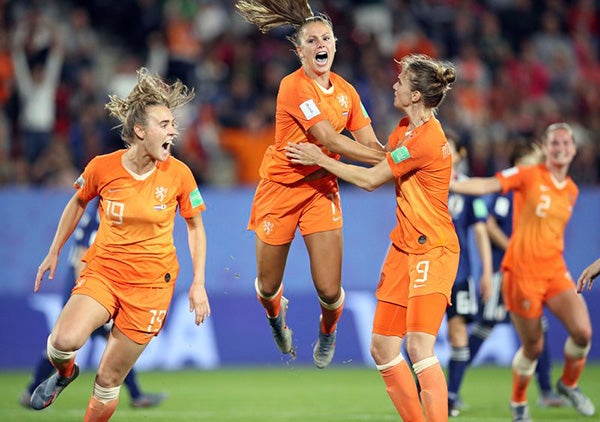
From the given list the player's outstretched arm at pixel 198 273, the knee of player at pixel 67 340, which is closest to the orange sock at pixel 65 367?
the knee of player at pixel 67 340

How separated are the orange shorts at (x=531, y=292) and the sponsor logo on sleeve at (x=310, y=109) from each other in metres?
2.72

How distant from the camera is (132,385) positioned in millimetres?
10375

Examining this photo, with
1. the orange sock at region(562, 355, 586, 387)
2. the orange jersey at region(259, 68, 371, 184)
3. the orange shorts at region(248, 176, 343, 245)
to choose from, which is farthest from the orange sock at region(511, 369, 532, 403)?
the orange jersey at region(259, 68, 371, 184)

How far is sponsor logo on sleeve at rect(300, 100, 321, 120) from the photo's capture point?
789 centimetres

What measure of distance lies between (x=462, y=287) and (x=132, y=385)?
3.33m

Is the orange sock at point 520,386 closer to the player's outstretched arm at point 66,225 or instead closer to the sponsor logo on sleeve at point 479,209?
the sponsor logo on sleeve at point 479,209

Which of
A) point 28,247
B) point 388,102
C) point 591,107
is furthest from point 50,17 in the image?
point 591,107

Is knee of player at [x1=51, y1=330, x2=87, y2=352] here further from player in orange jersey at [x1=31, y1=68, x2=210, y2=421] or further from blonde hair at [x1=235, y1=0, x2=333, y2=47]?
blonde hair at [x1=235, y1=0, x2=333, y2=47]

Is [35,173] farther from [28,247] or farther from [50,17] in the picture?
[50,17]

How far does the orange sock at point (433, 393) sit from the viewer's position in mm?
7129

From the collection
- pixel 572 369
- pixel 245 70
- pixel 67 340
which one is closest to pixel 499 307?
→ pixel 572 369

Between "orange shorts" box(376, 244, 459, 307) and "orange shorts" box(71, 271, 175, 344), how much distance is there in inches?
63.7

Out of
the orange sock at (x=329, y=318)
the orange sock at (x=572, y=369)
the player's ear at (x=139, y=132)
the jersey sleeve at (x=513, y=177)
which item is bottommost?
the orange sock at (x=572, y=369)

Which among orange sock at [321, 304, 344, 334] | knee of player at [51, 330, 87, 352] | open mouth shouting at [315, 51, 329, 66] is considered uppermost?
open mouth shouting at [315, 51, 329, 66]
